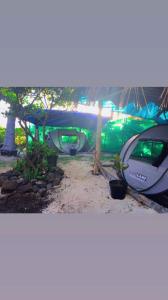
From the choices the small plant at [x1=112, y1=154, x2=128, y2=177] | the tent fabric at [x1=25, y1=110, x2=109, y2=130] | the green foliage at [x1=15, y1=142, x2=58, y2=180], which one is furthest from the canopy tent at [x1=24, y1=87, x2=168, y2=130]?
the small plant at [x1=112, y1=154, x2=128, y2=177]

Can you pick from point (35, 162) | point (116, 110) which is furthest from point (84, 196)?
point (116, 110)

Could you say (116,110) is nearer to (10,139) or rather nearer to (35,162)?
(35,162)

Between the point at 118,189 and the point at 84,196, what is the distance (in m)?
0.37

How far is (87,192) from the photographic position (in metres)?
2.69

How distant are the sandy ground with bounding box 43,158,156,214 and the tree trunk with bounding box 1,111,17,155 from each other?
55cm

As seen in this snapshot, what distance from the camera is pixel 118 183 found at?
8.95 ft

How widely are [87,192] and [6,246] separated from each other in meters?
0.96

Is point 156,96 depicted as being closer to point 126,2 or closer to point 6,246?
point 126,2

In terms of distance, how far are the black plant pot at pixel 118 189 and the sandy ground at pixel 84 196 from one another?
0.04 meters

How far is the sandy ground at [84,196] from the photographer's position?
2.59m

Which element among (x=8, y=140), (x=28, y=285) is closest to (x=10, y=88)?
(x=8, y=140)

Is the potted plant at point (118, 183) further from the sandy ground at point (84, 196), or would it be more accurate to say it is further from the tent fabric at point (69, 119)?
the tent fabric at point (69, 119)

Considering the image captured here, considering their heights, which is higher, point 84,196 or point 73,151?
point 73,151

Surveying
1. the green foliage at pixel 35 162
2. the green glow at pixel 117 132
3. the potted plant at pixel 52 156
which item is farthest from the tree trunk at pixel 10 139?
the green glow at pixel 117 132
